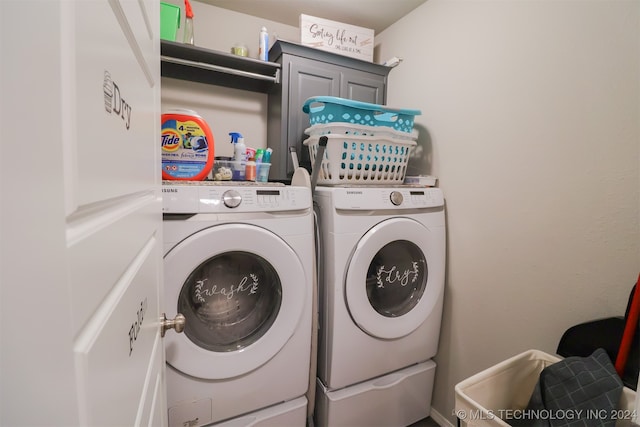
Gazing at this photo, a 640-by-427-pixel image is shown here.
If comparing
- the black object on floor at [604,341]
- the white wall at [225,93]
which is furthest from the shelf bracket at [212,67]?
the black object on floor at [604,341]

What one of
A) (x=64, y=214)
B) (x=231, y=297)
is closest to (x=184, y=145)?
(x=231, y=297)

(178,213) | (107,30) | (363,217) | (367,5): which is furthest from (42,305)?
(367,5)

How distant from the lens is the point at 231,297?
1055mm

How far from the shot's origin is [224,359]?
0.98m

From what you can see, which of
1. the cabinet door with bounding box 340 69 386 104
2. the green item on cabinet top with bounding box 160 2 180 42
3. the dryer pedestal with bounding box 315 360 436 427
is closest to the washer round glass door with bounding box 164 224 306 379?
the dryer pedestal with bounding box 315 360 436 427

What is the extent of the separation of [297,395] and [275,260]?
1.91 feet

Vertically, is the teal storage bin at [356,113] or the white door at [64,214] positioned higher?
the teal storage bin at [356,113]

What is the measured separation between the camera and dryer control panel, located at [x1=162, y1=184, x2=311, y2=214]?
2.93 ft

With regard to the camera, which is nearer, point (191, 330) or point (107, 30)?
point (107, 30)

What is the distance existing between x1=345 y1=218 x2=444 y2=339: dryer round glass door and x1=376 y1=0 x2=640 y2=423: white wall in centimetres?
19

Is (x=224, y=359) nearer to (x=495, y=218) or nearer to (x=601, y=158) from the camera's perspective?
(x=495, y=218)

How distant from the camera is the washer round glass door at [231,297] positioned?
2.96 ft

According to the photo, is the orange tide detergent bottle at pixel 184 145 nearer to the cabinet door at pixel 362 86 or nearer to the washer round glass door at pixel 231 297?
the washer round glass door at pixel 231 297

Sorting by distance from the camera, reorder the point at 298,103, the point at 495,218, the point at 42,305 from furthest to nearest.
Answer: the point at 298,103 < the point at 495,218 < the point at 42,305
